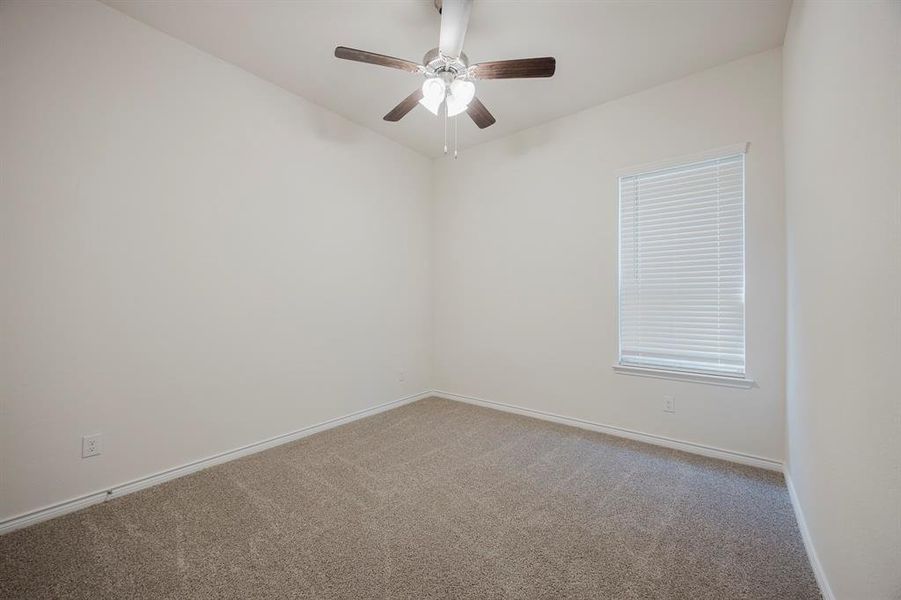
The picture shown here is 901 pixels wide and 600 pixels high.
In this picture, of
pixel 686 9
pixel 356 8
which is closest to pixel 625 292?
pixel 686 9

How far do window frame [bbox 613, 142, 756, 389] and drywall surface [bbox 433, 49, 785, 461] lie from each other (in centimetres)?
3


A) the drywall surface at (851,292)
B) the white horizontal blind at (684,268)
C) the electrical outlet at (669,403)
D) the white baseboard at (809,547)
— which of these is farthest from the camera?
the electrical outlet at (669,403)

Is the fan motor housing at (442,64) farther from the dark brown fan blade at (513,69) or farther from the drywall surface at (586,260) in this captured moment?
the drywall surface at (586,260)

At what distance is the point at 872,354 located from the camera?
0.97 metres

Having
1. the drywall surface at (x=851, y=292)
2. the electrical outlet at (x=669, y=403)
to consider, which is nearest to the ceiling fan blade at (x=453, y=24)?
the drywall surface at (x=851, y=292)

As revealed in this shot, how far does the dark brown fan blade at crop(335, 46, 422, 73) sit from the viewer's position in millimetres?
1901

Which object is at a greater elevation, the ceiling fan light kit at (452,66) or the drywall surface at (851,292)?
the ceiling fan light kit at (452,66)

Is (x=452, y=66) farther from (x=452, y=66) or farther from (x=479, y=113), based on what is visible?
(x=479, y=113)

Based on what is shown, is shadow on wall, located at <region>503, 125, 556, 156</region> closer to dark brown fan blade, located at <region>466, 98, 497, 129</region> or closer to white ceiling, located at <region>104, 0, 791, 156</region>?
white ceiling, located at <region>104, 0, 791, 156</region>

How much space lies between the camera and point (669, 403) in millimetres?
2693

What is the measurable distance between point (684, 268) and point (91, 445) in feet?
12.7

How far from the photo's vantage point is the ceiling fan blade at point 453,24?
69.1 inches

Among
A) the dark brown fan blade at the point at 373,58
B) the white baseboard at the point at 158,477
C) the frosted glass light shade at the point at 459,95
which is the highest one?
the dark brown fan blade at the point at 373,58

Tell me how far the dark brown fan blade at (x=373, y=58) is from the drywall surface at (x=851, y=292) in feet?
5.77
